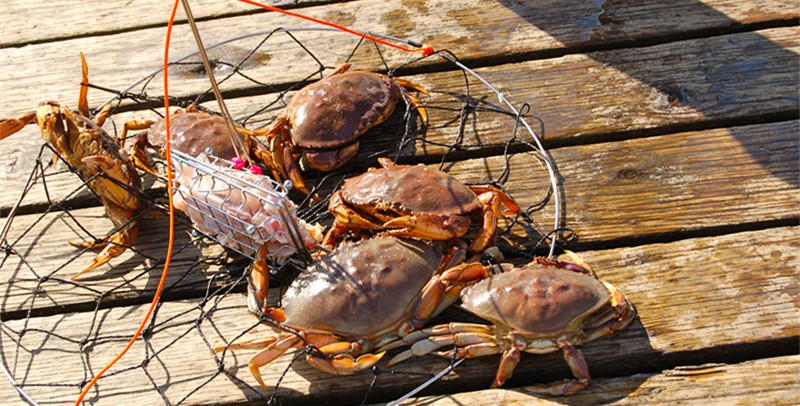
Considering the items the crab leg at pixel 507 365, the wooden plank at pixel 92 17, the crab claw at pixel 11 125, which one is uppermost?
the wooden plank at pixel 92 17

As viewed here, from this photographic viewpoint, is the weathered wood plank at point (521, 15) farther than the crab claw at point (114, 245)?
Yes

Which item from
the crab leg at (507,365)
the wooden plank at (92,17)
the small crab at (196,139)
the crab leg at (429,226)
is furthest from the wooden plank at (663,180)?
the wooden plank at (92,17)

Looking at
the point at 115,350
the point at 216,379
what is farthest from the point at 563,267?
the point at 115,350

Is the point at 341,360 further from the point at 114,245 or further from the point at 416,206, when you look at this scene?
the point at 114,245

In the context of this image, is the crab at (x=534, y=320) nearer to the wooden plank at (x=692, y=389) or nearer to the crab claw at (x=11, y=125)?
the wooden plank at (x=692, y=389)

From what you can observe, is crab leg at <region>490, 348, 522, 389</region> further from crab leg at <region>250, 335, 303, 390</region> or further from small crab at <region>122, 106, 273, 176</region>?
small crab at <region>122, 106, 273, 176</region>

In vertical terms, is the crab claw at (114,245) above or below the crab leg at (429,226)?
below

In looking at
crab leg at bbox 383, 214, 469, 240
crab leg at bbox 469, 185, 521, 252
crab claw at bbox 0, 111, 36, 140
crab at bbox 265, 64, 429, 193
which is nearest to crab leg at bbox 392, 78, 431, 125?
crab at bbox 265, 64, 429, 193
